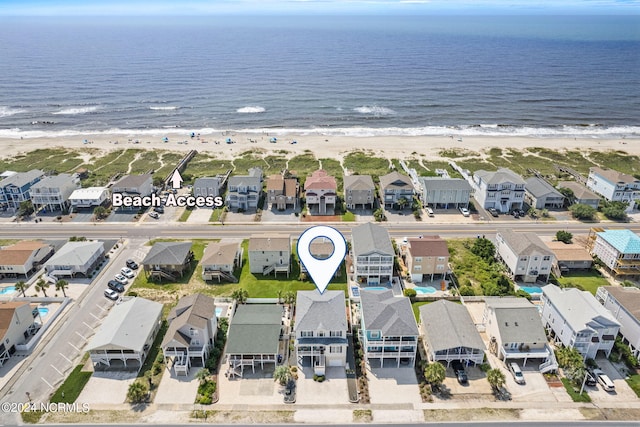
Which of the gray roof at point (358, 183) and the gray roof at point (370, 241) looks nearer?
the gray roof at point (370, 241)

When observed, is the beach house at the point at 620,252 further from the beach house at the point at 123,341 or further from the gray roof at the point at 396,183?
the beach house at the point at 123,341

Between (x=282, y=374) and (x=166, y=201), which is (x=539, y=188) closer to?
(x=282, y=374)

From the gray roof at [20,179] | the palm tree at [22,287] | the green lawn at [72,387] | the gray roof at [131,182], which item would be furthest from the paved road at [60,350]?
the gray roof at [20,179]

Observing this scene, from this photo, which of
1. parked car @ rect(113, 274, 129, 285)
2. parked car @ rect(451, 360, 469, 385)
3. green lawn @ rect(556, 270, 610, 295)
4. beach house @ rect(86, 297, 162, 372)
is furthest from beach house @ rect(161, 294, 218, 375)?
green lawn @ rect(556, 270, 610, 295)

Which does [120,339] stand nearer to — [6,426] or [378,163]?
[6,426]

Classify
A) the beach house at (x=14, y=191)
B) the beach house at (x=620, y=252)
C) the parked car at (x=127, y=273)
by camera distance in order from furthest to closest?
1. the beach house at (x=14, y=191)
2. the parked car at (x=127, y=273)
3. the beach house at (x=620, y=252)

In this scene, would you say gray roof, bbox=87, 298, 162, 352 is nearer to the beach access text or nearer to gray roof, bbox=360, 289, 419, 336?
gray roof, bbox=360, 289, 419, 336
